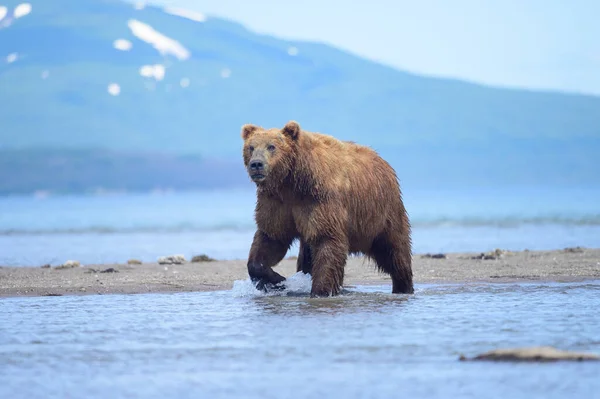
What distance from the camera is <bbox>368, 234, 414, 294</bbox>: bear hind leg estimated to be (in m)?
12.2

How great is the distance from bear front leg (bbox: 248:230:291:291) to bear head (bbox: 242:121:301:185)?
0.66 metres

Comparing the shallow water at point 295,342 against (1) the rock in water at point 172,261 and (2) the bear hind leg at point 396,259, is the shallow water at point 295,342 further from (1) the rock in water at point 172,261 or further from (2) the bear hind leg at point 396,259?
(1) the rock in water at point 172,261

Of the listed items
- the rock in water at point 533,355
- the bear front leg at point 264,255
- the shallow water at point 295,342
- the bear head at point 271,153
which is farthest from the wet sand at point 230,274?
the rock in water at point 533,355

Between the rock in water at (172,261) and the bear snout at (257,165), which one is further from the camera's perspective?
the rock in water at (172,261)

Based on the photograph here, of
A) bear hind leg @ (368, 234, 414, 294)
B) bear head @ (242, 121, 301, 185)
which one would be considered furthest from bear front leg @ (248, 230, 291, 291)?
bear hind leg @ (368, 234, 414, 294)

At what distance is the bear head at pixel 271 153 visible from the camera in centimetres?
1092

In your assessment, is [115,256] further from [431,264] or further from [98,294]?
[98,294]

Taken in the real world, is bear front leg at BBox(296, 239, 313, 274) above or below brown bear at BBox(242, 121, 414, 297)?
below

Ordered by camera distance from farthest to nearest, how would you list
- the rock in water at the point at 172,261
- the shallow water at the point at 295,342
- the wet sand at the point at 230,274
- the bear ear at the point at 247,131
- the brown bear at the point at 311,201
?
1. the rock in water at the point at 172,261
2. the wet sand at the point at 230,274
3. the bear ear at the point at 247,131
4. the brown bear at the point at 311,201
5. the shallow water at the point at 295,342

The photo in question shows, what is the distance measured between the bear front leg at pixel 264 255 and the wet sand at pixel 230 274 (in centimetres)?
170

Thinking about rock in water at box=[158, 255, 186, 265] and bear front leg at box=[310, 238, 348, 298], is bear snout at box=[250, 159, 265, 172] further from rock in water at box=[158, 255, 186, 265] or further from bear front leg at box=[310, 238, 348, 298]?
rock in water at box=[158, 255, 186, 265]

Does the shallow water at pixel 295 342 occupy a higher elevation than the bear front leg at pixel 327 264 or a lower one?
lower

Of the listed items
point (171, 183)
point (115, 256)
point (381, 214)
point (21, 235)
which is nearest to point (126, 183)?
point (171, 183)

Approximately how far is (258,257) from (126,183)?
170431 mm
